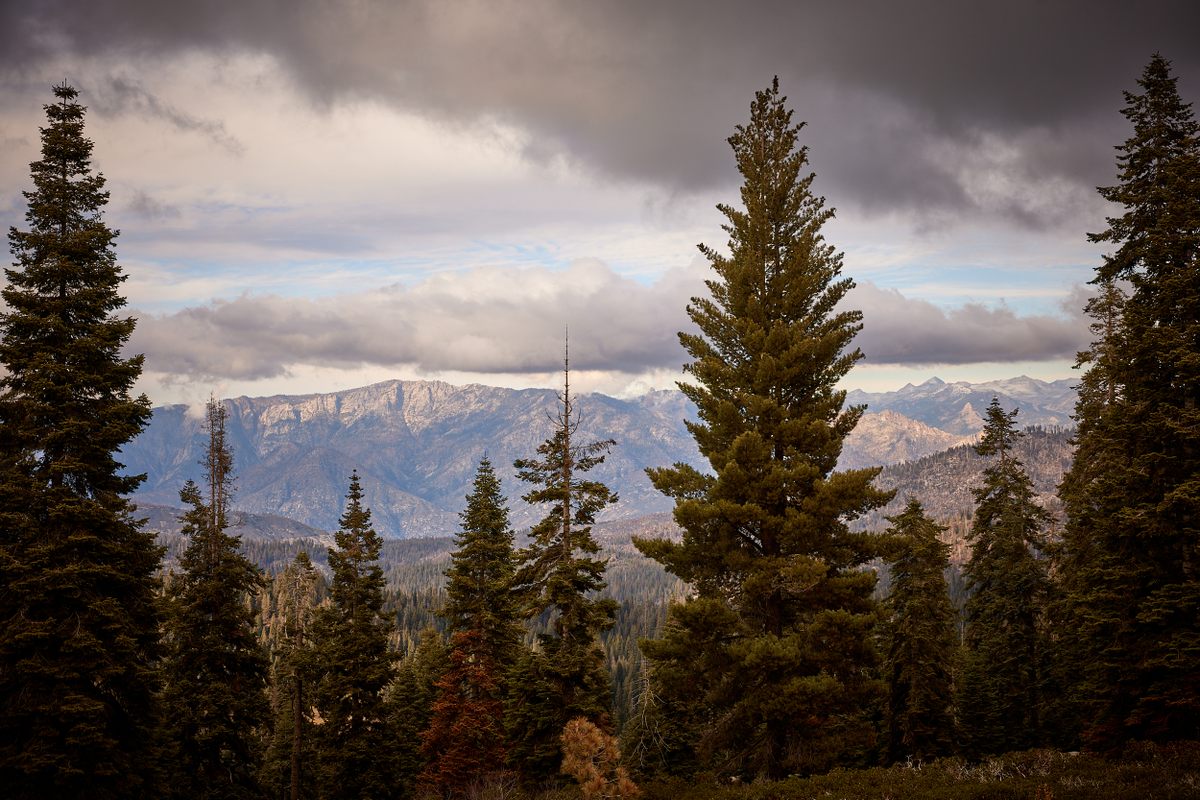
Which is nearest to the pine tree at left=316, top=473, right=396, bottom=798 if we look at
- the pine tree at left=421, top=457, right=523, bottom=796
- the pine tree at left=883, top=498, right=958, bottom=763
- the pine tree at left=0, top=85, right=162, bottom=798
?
the pine tree at left=421, top=457, right=523, bottom=796

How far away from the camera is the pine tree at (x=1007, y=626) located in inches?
1485

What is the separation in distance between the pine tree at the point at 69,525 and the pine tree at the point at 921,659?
3013cm

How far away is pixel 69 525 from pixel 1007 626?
4560 centimetres

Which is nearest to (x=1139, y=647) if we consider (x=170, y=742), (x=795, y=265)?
(x=795, y=265)

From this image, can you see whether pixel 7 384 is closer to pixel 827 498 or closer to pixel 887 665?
pixel 827 498

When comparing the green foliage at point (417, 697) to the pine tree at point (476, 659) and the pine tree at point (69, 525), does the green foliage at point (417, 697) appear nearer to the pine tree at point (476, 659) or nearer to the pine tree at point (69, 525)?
the pine tree at point (476, 659)

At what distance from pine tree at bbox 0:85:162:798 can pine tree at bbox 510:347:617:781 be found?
1203 centimetres

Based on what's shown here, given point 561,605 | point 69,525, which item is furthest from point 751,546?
point 69,525

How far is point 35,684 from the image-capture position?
55.9 feet

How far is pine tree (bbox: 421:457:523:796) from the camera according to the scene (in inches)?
1227

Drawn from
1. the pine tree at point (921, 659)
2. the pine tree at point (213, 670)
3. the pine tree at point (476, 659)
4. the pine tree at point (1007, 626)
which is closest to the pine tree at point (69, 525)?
the pine tree at point (213, 670)

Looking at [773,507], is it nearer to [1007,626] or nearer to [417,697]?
[1007,626]

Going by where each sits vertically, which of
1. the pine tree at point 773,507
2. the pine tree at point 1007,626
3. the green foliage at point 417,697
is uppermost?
the pine tree at point 773,507

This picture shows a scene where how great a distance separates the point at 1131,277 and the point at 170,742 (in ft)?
109
